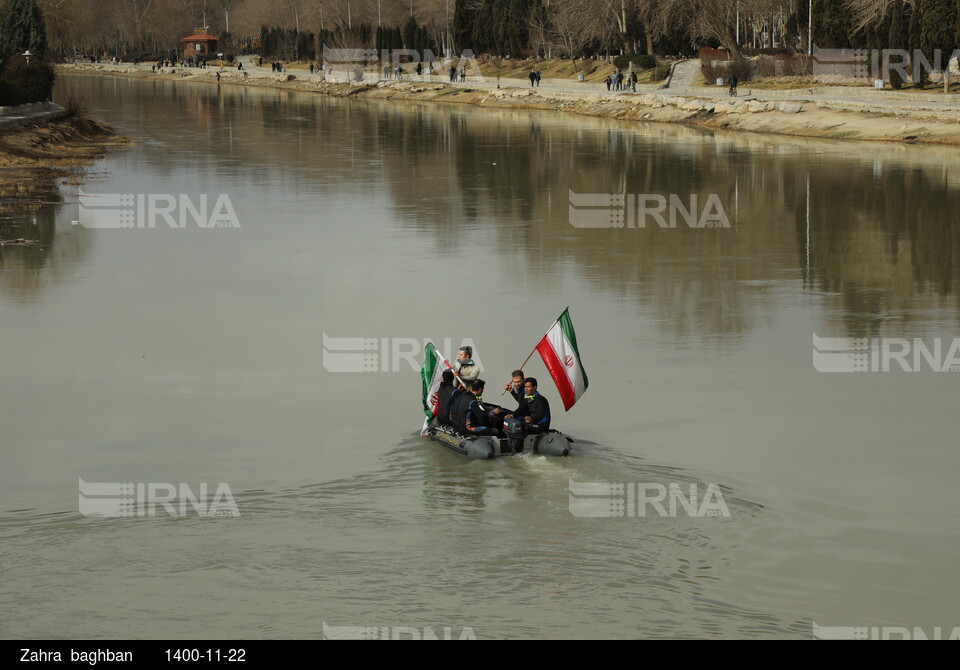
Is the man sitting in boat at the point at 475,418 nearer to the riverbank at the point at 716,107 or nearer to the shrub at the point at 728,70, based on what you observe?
the riverbank at the point at 716,107

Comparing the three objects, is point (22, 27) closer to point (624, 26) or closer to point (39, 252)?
point (39, 252)

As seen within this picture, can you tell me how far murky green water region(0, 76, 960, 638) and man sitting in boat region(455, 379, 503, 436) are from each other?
39cm

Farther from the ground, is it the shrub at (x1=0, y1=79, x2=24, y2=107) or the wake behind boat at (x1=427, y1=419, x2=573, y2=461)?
the shrub at (x1=0, y1=79, x2=24, y2=107)

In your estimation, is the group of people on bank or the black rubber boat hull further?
the group of people on bank

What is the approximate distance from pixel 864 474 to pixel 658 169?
1348 inches

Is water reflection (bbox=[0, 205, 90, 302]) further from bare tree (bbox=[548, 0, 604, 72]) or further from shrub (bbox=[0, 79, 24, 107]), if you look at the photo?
bare tree (bbox=[548, 0, 604, 72])

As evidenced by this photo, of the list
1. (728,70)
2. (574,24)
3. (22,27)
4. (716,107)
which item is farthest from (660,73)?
(22,27)

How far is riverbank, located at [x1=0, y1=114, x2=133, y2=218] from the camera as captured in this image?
43.0 m

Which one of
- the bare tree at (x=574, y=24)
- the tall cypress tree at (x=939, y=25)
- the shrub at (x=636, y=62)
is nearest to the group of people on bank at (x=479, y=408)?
the tall cypress tree at (x=939, y=25)

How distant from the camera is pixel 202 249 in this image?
3428 cm

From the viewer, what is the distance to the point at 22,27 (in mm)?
64375

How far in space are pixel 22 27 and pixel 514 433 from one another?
180 ft

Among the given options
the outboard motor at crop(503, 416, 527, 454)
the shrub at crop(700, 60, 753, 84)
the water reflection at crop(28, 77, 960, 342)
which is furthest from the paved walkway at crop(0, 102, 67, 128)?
the outboard motor at crop(503, 416, 527, 454)

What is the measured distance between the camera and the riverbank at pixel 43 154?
4300cm
